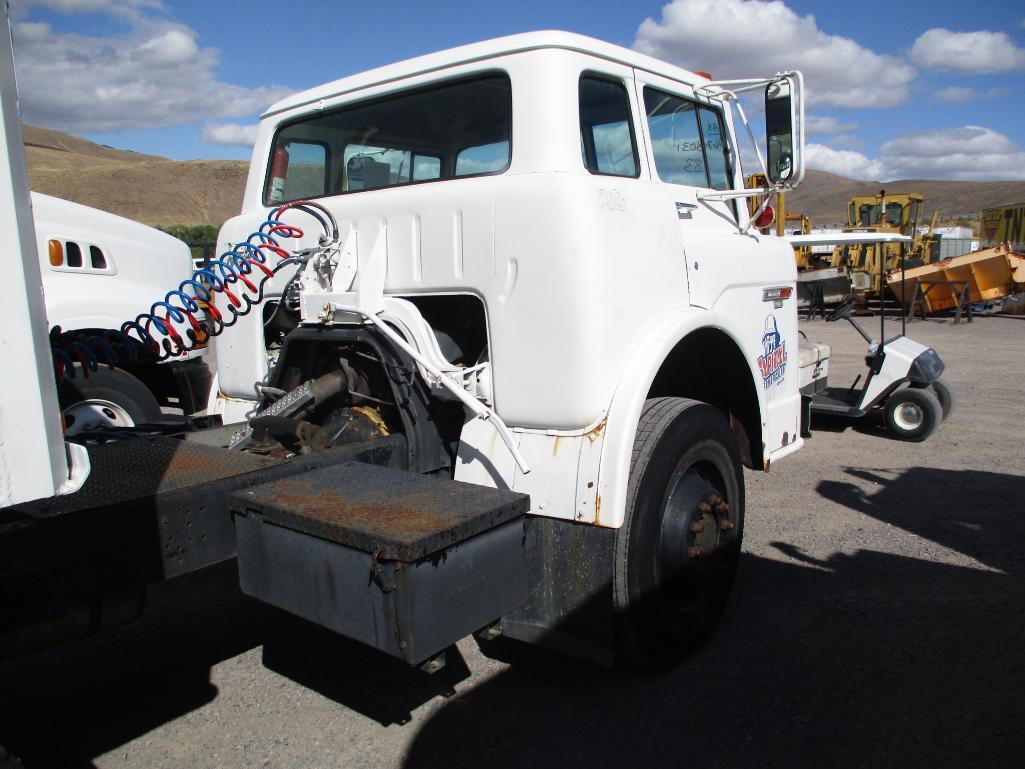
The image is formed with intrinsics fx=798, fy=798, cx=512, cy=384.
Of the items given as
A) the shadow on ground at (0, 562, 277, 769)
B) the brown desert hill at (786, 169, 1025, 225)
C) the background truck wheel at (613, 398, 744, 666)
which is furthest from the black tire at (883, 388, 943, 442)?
the brown desert hill at (786, 169, 1025, 225)

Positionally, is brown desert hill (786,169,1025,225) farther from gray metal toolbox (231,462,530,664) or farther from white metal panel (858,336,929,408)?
gray metal toolbox (231,462,530,664)

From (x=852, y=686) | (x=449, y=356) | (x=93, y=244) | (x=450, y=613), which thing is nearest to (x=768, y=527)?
(x=852, y=686)

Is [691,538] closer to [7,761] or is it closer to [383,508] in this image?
[383,508]

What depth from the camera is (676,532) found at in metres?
3.08

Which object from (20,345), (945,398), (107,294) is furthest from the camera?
(945,398)

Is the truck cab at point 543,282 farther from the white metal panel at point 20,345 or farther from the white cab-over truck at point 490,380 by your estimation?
the white metal panel at point 20,345

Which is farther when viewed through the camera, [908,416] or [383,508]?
[908,416]

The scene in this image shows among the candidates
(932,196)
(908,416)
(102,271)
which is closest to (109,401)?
(102,271)

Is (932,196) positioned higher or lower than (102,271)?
higher

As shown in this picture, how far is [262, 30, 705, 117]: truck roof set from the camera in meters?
2.95

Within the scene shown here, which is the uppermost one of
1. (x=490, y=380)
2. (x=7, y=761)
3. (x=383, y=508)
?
(x=490, y=380)

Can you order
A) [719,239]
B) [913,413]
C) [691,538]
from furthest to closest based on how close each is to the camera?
[913,413], [719,239], [691,538]

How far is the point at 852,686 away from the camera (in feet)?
10.0

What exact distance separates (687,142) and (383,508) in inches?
95.5
